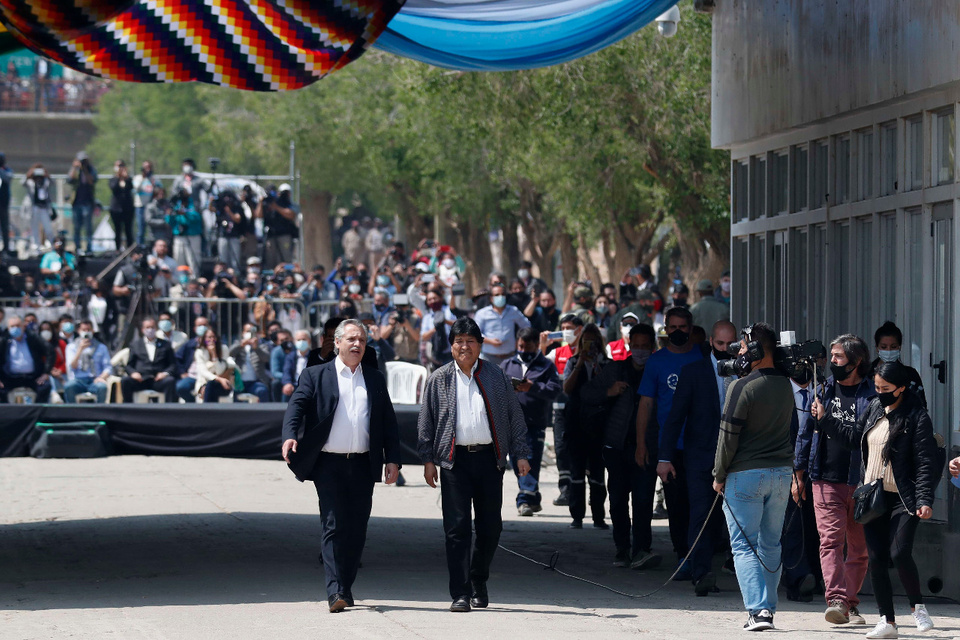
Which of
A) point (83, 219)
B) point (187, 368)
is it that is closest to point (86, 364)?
point (187, 368)

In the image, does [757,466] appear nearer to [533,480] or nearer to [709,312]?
[533,480]

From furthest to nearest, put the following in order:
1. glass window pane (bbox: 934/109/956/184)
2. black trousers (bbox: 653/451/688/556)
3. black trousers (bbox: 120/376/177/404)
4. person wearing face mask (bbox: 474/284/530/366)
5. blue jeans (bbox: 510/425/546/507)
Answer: black trousers (bbox: 120/376/177/404) < person wearing face mask (bbox: 474/284/530/366) < blue jeans (bbox: 510/425/546/507) < black trousers (bbox: 653/451/688/556) < glass window pane (bbox: 934/109/956/184)

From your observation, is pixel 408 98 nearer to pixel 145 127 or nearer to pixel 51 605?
pixel 51 605

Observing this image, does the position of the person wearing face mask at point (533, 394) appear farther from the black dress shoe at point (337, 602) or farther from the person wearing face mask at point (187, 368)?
the person wearing face mask at point (187, 368)

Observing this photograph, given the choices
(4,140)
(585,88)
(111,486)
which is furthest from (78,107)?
(111,486)

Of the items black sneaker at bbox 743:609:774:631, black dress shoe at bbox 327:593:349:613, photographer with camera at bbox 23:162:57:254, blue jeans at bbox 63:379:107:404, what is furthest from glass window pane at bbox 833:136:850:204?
photographer with camera at bbox 23:162:57:254

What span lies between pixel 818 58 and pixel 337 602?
22.8 ft

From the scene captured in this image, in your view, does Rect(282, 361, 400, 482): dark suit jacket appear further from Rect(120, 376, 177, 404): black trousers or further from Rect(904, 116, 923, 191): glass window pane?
Rect(120, 376, 177, 404): black trousers

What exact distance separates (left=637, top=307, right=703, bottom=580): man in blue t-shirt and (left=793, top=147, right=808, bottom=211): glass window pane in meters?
3.55

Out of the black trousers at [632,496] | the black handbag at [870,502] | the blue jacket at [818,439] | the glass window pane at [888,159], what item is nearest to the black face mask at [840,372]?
the blue jacket at [818,439]

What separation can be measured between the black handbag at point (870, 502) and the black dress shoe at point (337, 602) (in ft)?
11.0

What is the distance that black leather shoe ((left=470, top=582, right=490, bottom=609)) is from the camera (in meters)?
11.0

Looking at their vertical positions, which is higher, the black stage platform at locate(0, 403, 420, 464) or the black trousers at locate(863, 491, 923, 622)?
the black stage platform at locate(0, 403, 420, 464)

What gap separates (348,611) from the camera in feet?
35.1
